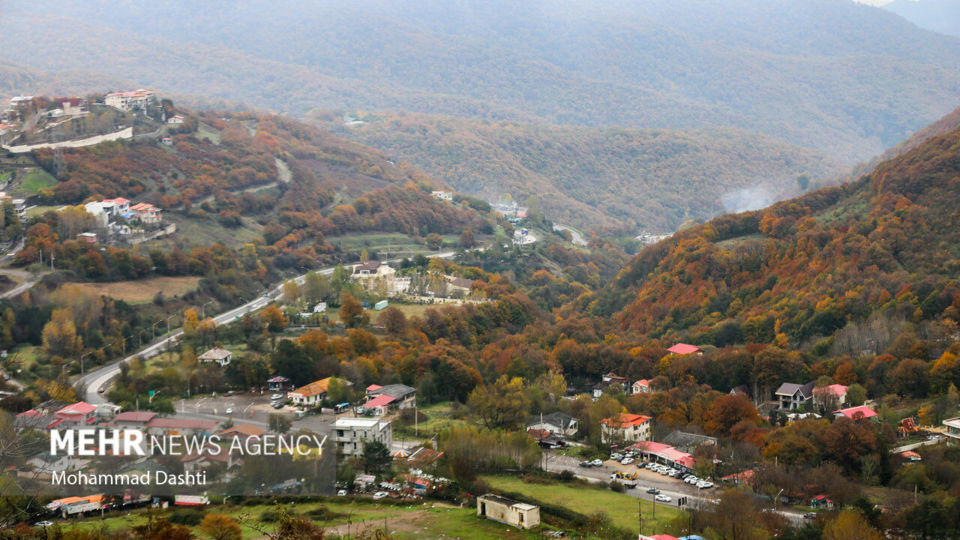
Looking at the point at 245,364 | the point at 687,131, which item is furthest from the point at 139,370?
the point at 687,131

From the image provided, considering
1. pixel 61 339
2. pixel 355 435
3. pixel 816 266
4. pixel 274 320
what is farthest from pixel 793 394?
pixel 61 339

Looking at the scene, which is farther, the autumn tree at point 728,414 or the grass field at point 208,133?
the grass field at point 208,133

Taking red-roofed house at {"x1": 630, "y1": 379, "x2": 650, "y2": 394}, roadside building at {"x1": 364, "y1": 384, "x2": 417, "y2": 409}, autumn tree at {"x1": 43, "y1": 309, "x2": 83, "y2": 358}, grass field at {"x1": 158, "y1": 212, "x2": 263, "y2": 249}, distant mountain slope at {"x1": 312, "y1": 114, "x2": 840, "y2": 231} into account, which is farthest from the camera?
distant mountain slope at {"x1": 312, "y1": 114, "x2": 840, "y2": 231}

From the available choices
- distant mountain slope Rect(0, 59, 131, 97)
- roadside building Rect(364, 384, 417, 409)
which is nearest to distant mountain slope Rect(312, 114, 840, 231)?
distant mountain slope Rect(0, 59, 131, 97)

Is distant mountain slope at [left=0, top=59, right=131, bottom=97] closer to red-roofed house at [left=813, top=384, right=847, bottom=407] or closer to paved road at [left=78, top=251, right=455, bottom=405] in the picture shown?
paved road at [left=78, top=251, right=455, bottom=405]

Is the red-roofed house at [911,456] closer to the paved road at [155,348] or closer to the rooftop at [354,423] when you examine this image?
the rooftop at [354,423]

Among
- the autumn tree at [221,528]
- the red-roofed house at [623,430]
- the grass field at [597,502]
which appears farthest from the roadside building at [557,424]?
the autumn tree at [221,528]

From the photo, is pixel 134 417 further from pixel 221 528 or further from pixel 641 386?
pixel 641 386
